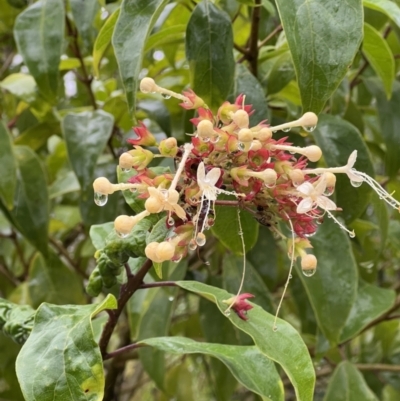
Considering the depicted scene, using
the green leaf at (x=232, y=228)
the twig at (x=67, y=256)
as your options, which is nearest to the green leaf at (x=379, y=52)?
the green leaf at (x=232, y=228)

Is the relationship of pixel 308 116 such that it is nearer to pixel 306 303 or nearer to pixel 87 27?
pixel 87 27

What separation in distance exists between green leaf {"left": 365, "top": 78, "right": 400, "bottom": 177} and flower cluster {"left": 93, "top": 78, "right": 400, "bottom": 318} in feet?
1.11

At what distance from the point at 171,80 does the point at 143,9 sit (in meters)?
0.33

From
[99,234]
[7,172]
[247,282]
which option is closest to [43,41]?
[7,172]

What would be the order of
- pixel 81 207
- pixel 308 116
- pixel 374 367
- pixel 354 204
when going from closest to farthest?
pixel 308 116
pixel 354 204
pixel 81 207
pixel 374 367

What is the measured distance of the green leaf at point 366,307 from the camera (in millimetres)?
682

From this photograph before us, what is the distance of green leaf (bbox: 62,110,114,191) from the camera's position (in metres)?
0.67

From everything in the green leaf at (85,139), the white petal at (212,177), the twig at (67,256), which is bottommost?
the twig at (67,256)

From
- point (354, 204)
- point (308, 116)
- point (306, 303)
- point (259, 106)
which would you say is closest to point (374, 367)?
point (306, 303)

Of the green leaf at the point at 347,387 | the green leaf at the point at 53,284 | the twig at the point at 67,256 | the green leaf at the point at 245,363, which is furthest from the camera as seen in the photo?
the twig at the point at 67,256

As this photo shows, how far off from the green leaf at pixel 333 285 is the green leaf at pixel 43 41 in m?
0.36

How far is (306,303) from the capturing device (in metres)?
0.84

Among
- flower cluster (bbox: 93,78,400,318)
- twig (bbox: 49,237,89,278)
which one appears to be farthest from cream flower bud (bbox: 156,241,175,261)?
twig (bbox: 49,237,89,278)

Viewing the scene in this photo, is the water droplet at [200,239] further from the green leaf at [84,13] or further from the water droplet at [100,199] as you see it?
the green leaf at [84,13]
